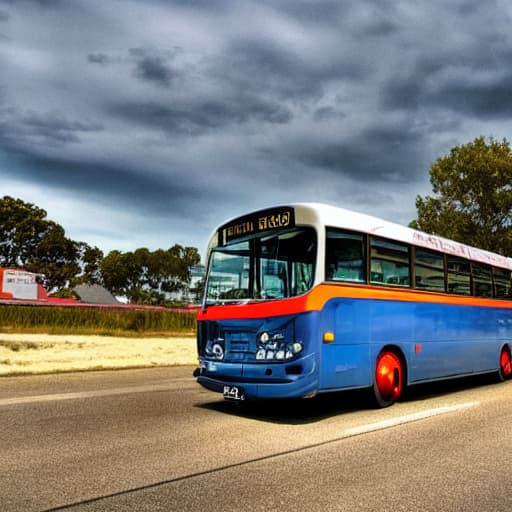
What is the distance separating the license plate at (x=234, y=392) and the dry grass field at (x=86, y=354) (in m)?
7.89

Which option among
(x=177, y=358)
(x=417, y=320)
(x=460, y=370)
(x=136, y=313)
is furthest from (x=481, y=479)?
(x=136, y=313)

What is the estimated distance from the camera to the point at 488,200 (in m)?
38.3

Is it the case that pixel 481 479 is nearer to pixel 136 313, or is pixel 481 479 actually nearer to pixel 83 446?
pixel 83 446

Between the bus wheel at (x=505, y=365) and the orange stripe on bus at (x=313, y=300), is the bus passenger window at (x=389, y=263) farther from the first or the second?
the bus wheel at (x=505, y=365)

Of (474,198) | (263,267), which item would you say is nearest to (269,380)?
(263,267)

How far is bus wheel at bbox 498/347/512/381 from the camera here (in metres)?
12.8

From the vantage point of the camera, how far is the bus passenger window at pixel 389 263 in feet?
27.8

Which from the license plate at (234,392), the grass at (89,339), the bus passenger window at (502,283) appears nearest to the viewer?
the license plate at (234,392)

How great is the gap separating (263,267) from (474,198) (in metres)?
34.9

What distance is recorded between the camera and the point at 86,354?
18.6 meters

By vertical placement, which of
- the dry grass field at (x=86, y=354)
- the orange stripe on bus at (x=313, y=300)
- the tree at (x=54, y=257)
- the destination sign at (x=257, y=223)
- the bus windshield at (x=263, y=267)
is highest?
the tree at (x=54, y=257)

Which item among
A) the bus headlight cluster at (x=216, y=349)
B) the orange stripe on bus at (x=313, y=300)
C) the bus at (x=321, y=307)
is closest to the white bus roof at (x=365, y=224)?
the bus at (x=321, y=307)

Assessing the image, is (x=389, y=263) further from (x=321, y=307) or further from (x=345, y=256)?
(x=321, y=307)

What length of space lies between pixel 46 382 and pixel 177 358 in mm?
7585
